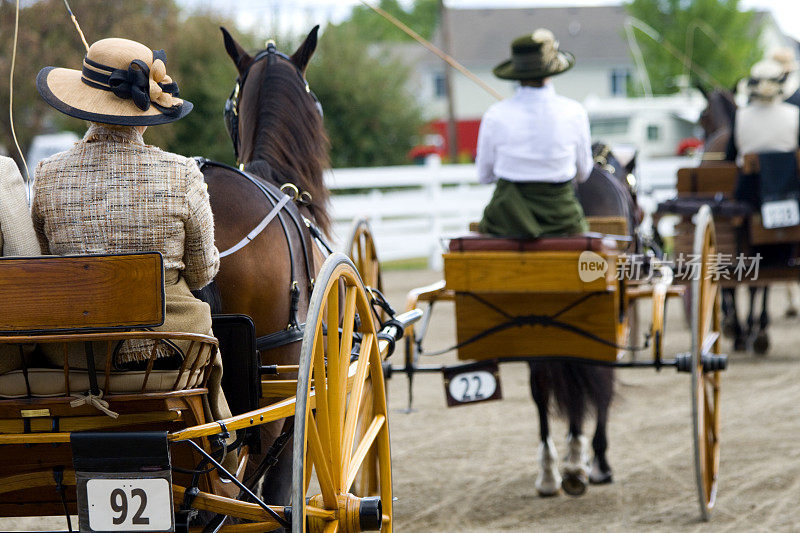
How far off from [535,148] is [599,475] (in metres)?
1.88

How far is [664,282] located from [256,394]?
3105 mm

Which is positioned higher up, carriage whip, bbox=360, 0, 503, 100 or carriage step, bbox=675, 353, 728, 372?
carriage whip, bbox=360, 0, 503, 100

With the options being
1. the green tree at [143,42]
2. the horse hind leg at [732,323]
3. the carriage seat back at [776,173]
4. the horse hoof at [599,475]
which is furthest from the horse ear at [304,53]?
the green tree at [143,42]

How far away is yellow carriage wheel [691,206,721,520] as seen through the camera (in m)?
4.93

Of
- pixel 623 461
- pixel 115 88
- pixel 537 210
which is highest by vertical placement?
pixel 115 88

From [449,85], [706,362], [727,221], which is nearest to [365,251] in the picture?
[706,362]

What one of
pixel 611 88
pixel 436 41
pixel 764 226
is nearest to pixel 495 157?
pixel 764 226

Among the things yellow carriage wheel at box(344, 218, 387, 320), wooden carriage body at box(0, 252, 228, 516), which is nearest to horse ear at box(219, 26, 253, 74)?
yellow carriage wheel at box(344, 218, 387, 320)

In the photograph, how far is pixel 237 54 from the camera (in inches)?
191

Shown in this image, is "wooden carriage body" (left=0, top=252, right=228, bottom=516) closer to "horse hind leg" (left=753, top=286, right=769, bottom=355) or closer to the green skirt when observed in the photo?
the green skirt

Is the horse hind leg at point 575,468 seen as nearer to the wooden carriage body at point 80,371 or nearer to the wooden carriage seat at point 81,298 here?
the wooden carriage body at point 80,371

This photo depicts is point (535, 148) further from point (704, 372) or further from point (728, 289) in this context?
point (728, 289)

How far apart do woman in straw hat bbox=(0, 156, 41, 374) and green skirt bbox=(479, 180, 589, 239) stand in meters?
2.76

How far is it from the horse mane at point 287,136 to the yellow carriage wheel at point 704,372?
1.89 m
